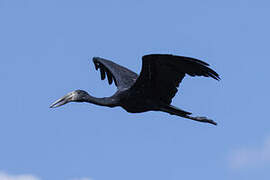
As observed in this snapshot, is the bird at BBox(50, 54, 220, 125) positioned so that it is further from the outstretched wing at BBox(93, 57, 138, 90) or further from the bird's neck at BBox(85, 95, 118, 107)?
the outstretched wing at BBox(93, 57, 138, 90)

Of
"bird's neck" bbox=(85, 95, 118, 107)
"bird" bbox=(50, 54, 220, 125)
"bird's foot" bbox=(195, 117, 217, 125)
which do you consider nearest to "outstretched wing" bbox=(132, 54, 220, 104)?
"bird" bbox=(50, 54, 220, 125)

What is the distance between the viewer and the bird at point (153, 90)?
12.0m

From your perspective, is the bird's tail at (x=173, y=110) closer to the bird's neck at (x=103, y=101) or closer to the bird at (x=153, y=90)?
the bird at (x=153, y=90)

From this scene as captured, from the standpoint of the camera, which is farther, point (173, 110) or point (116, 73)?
point (116, 73)

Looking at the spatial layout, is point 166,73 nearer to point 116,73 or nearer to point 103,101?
point 103,101

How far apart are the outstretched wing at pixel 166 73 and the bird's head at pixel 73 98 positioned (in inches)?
38.1

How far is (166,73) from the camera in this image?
12.4 meters

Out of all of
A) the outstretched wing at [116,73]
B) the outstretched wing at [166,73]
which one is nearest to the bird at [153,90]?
the outstretched wing at [166,73]

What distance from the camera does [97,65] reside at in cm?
1548

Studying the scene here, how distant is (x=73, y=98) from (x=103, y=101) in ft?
1.82

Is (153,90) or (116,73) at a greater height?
(116,73)

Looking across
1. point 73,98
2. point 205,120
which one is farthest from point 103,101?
point 205,120

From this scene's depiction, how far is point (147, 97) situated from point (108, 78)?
9.18 feet

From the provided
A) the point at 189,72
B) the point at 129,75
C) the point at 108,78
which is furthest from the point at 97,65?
the point at 189,72
